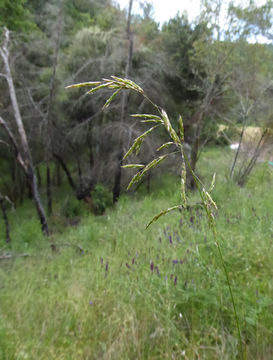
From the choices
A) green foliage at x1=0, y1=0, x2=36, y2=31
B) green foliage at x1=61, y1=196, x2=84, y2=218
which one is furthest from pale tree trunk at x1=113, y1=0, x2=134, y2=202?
green foliage at x1=0, y1=0, x2=36, y2=31

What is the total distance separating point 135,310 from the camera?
80.5 inches

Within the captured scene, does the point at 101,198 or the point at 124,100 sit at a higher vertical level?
the point at 124,100

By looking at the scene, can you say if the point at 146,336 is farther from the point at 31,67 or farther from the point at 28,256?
the point at 31,67

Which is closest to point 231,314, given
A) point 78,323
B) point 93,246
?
point 78,323

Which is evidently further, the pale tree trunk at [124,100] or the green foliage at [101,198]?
the green foliage at [101,198]

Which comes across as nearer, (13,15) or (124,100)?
(124,100)

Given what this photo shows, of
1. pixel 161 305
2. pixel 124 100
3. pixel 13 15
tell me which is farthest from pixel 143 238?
pixel 13 15

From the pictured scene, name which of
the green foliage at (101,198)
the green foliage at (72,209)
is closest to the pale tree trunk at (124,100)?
the green foliage at (101,198)

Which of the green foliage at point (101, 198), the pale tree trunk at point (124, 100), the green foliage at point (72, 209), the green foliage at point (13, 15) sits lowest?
the green foliage at point (72, 209)

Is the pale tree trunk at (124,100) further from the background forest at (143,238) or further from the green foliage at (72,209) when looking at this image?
the green foliage at (72,209)

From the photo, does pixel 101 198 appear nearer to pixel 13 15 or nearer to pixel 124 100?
pixel 124 100

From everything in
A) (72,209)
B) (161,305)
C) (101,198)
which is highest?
(161,305)

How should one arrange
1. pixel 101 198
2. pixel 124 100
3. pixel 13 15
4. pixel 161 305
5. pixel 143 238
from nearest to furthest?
pixel 161 305, pixel 143 238, pixel 124 100, pixel 101 198, pixel 13 15

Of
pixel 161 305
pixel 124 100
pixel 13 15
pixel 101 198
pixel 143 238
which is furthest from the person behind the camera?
pixel 13 15
